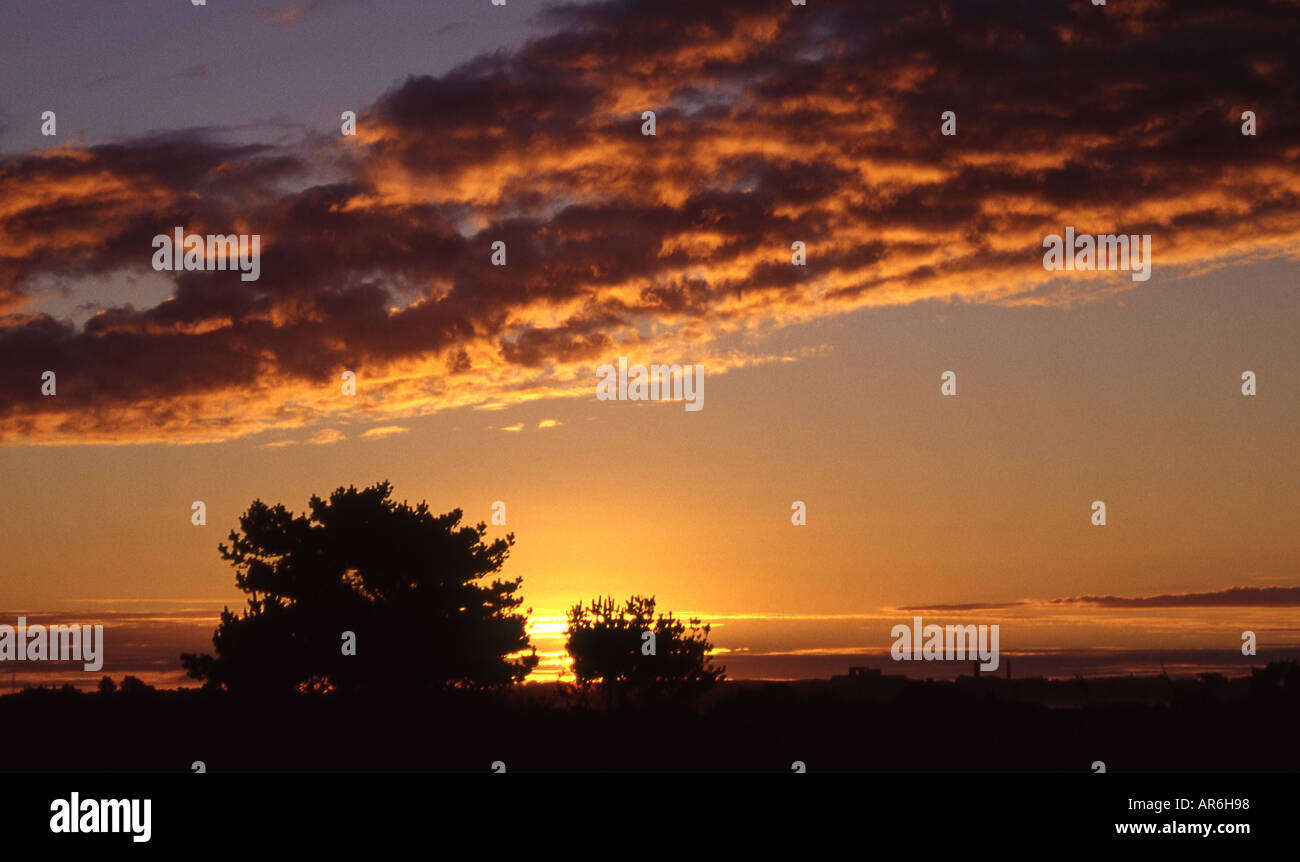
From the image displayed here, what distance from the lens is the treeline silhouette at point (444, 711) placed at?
44406mm

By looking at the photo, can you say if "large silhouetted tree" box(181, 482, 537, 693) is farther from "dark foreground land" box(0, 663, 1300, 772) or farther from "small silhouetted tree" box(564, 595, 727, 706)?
"small silhouetted tree" box(564, 595, 727, 706)

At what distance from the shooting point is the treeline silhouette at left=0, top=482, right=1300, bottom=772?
146 feet

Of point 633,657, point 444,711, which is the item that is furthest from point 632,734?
point 633,657

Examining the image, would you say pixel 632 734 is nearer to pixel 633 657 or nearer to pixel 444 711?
pixel 444 711

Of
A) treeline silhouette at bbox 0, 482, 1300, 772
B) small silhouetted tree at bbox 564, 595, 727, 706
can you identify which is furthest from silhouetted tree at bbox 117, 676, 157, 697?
small silhouetted tree at bbox 564, 595, 727, 706

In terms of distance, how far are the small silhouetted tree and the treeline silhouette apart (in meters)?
19.2

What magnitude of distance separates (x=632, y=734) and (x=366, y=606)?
46.5 ft

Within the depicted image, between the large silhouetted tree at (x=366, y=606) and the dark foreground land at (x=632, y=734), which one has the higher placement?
the large silhouetted tree at (x=366, y=606)

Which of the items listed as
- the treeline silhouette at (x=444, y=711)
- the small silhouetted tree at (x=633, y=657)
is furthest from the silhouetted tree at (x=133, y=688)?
the small silhouetted tree at (x=633, y=657)

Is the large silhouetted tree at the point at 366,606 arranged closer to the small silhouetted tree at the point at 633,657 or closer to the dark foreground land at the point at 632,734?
the dark foreground land at the point at 632,734

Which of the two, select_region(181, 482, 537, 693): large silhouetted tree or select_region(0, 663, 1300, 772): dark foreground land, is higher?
select_region(181, 482, 537, 693): large silhouetted tree

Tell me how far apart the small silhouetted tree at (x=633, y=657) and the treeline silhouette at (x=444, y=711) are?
62.9 ft

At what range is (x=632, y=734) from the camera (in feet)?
167
